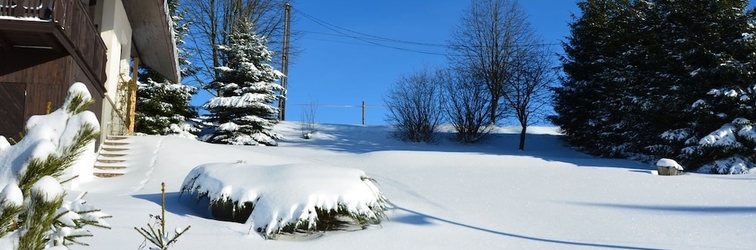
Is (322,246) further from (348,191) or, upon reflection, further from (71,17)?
(71,17)

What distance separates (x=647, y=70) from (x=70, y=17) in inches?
765

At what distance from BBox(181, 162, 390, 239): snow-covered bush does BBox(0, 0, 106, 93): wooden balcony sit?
3091mm

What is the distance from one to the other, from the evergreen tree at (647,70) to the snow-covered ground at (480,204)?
3908 millimetres

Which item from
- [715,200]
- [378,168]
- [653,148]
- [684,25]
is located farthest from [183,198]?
[684,25]

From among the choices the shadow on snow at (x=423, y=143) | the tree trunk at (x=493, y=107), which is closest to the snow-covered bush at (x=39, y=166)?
the shadow on snow at (x=423, y=143)

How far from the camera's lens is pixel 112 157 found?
14734 millimetres

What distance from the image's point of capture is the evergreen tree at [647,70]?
19.3 meters

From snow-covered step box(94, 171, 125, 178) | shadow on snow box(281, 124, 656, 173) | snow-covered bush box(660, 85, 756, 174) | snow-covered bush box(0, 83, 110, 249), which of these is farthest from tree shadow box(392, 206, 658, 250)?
shadow on snow box(281, 124, 656, 173)

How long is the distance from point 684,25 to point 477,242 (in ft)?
55.7

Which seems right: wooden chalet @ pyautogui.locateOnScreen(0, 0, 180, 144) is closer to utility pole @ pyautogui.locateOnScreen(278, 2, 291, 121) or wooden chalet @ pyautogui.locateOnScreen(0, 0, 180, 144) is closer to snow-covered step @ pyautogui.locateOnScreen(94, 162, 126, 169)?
snow-covered step @ pyautogui.locateOnScreen(94, 162, 126, 169)

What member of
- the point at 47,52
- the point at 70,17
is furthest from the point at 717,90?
the point at 47,52

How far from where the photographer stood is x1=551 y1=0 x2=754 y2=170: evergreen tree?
1933cm

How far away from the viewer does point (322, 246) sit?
7.09 m

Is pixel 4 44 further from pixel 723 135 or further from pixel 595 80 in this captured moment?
pixel 595 80
